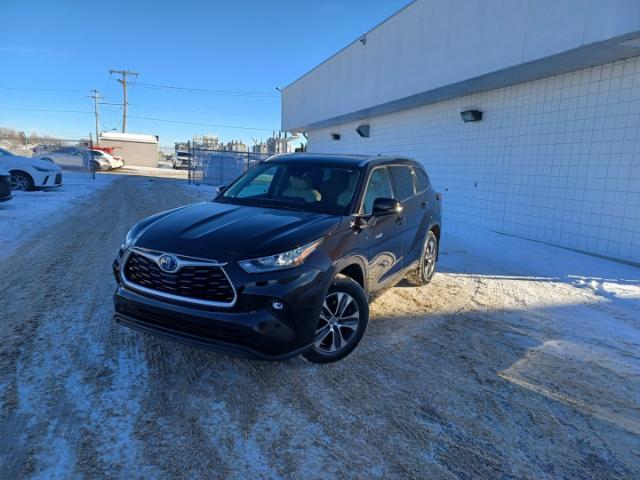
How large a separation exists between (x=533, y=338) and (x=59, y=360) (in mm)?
4372

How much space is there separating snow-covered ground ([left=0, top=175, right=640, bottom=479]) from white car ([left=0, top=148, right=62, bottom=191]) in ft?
38.8

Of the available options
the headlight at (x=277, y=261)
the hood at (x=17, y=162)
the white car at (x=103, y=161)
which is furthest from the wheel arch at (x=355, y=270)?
the white car at (x=103, y=161)

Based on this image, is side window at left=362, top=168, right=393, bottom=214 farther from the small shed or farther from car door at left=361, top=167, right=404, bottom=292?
the small shed

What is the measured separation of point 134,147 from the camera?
43.7 metres

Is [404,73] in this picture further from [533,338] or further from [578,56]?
[533,338]

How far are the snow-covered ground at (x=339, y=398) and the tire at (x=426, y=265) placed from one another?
55cm

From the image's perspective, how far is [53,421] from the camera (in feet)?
8.70

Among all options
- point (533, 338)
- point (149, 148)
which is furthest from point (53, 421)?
point (149, 148)

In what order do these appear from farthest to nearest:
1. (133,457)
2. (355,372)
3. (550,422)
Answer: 1. (355,372)
2. (550,422)
3. (133,457)

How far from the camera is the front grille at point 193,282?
117 inches

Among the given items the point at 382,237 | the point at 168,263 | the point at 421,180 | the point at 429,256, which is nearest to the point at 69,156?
the point at 421,180

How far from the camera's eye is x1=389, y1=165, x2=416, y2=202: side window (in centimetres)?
500

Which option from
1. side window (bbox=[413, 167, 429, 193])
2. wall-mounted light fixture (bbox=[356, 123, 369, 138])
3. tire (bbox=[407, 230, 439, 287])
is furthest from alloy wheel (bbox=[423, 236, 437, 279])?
wall-mounted light fixture (bbox=[356, 123, 369, 138])

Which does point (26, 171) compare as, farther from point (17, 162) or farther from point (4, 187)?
point (4, 187)
